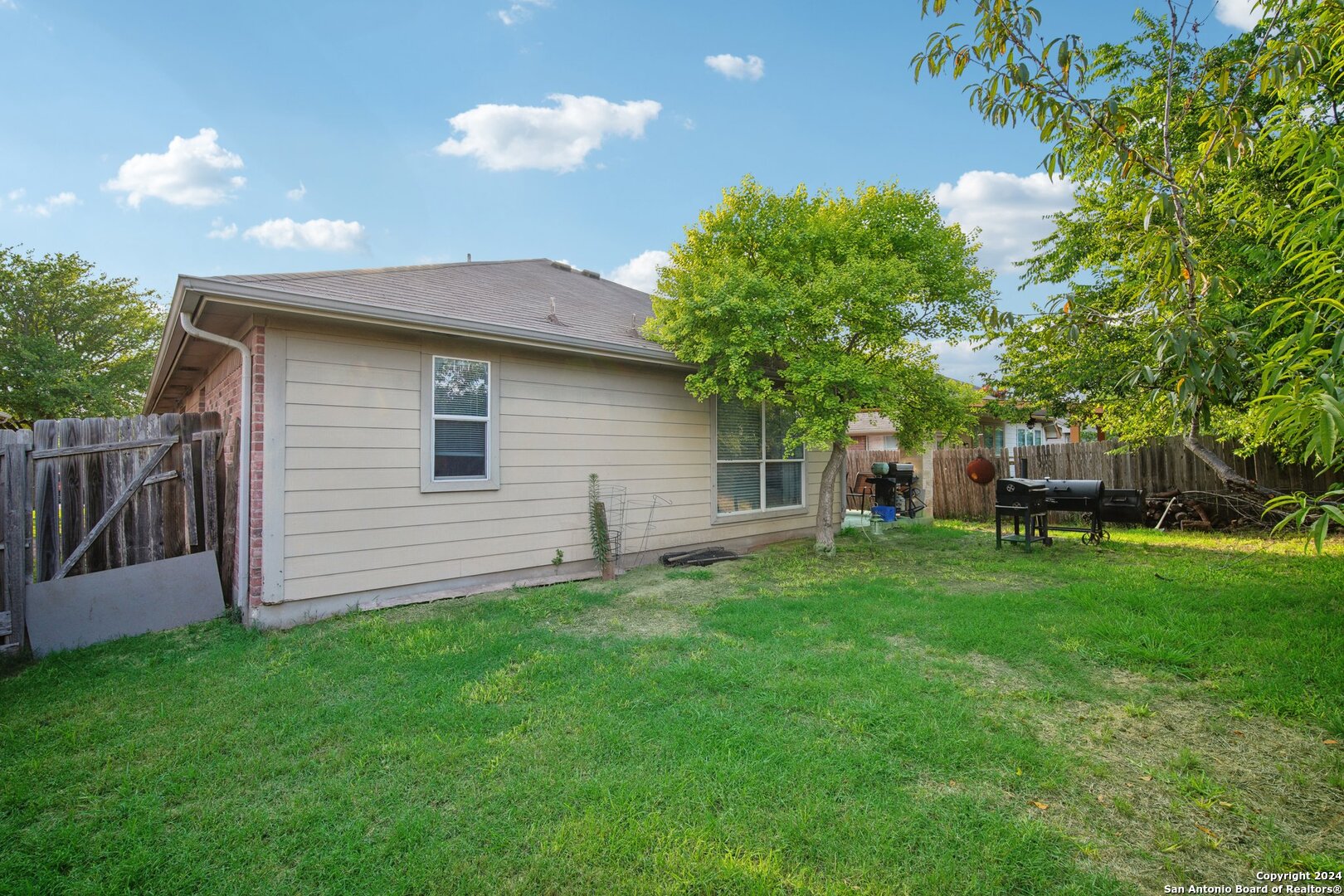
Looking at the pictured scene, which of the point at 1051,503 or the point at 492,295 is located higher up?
the point at 492,295

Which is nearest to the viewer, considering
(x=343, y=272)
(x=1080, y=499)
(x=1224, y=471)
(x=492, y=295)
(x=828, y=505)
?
(x=1224, y=471)

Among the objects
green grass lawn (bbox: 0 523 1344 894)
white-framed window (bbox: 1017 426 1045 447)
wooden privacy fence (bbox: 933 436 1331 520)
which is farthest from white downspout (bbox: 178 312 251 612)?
white-framed window (bbox: 1017 426 1045 447)

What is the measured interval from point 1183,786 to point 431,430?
5.98 meters

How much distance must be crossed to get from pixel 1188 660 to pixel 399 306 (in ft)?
23.1

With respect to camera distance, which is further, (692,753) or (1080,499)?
(1080,499)

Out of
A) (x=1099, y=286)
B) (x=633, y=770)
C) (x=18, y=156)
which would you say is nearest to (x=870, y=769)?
(x=633, y=770)

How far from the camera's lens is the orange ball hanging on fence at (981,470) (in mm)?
12266

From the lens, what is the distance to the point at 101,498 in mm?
5031

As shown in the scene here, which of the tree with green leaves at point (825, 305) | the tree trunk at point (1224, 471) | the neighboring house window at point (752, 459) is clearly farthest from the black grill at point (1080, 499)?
the tree trunk at point (1224, 471)

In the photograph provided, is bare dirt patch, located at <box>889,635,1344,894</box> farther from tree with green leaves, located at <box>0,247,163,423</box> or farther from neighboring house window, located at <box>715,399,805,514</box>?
tree with green leaves, located at <box>0,247,163,423</box>

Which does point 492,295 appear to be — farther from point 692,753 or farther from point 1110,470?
point 1110,470

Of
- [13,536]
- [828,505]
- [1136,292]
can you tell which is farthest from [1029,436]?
[13,536]

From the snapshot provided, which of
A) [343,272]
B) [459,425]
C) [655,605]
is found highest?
[343,272]

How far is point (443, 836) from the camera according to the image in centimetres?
222
